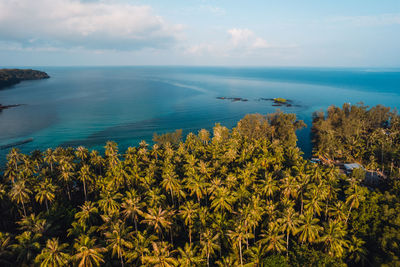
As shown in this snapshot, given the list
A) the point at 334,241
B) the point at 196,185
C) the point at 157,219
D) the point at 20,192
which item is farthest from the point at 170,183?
the point at 334,241

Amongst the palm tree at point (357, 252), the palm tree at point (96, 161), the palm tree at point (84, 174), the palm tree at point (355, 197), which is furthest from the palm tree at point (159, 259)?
the palm tree at point (96, 161)

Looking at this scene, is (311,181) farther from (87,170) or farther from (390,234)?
(87,170)

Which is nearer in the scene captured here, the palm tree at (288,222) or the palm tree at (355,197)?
the palm tree at (288,222)

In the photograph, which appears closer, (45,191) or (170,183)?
(45,191)

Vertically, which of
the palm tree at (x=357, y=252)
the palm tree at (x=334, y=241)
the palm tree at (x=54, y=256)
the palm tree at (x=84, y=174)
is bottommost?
the palm tree at (x=357, y=252)

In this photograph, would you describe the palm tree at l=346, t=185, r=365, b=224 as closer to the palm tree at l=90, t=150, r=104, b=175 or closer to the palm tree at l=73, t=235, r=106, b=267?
the palm tree at l=73, t=235, r=106, b=267

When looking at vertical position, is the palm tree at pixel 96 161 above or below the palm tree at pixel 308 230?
above

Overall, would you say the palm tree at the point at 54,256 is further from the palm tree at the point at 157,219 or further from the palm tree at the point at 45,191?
the palm tree at the point at 45,191

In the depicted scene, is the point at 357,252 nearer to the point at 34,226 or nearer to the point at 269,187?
the point at 269,187

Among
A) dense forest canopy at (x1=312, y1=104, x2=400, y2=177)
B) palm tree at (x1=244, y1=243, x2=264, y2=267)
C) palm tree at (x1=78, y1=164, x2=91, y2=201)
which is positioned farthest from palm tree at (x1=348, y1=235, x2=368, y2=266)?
palm tree at (x1=78, y1=164, x2=91, y2=201)
